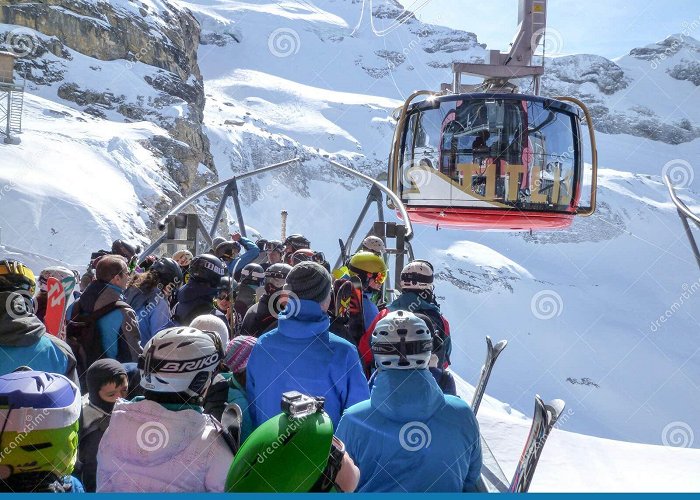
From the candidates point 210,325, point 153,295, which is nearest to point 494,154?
point 153,295

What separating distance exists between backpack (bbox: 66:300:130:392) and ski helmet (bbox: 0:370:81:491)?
203 cm

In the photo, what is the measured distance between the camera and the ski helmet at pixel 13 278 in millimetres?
3170

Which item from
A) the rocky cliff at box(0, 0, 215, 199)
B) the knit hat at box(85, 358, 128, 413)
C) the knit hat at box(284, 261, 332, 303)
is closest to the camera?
the knit hat at box(85, 358, 128, 413)

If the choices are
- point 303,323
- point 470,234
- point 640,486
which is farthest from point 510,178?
point 470,234

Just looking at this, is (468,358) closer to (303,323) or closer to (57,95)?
(57,95)

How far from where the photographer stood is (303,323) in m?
2.95

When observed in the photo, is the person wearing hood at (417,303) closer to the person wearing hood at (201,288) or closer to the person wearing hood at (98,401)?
the person wearing hood at (201,288)

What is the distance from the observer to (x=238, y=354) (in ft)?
10.3

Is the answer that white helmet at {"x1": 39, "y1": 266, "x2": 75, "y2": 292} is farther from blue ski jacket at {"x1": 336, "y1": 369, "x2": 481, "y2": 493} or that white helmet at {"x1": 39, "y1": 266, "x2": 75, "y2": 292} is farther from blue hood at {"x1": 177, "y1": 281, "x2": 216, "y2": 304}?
blue ski jacket at {"x1": 336, "y1": 369, "x2": 481, "y2": 493}

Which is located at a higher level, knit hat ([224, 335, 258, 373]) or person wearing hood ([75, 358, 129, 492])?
knit hat ([224, 335, 258, 373])

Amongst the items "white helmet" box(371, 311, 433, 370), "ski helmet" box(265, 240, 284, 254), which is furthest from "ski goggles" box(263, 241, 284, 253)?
"white helmet" box(371, 311, 433, 370)

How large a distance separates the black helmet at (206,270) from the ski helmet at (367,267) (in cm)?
91

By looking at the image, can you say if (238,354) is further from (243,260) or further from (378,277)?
(243,260)

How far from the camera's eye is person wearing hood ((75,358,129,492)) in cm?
272
